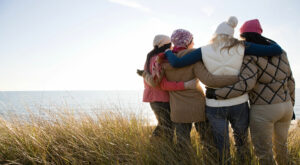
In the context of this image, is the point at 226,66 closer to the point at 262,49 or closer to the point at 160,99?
the point at 262,49

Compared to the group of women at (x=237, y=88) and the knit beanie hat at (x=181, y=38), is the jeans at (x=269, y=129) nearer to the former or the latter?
the group of women at (x=237, y=88)

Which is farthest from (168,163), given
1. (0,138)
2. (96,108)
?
(0,138)

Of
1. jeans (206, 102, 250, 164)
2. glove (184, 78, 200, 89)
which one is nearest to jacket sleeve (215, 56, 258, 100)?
jeans (206, 102, 250, 164)

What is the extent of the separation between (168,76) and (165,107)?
0.57m

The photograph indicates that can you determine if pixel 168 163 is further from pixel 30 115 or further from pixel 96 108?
pixel 30 115

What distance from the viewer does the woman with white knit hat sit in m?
2.13

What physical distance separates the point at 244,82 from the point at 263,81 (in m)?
0.28

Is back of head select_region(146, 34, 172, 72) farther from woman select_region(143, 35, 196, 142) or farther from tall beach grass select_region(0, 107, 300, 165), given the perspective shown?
tall beach grass select_region(0, 107, 300, 165)

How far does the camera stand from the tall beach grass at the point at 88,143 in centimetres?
238

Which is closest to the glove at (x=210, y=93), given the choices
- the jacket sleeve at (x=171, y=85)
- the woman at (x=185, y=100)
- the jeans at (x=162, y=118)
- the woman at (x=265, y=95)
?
the woman at (x=265, y=95)

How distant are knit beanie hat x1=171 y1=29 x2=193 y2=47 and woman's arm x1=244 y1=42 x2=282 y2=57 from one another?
65 cm

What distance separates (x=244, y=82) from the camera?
6.82 feet

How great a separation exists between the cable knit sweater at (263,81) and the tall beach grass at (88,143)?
69cm

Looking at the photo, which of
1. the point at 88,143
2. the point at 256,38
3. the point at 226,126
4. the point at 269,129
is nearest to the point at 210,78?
the point at 226,126
